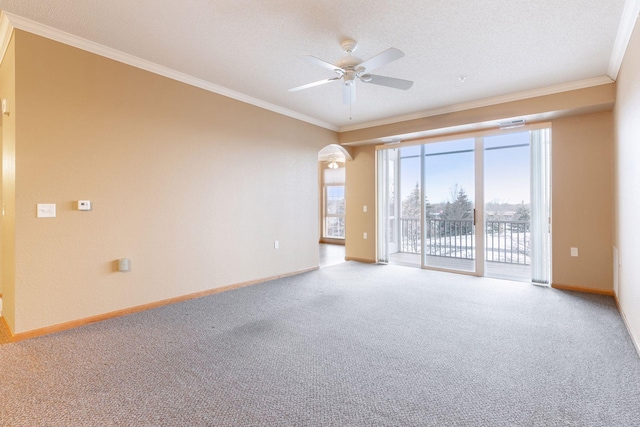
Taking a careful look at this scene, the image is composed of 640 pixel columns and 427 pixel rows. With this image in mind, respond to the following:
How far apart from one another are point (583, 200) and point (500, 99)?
176 centimetres

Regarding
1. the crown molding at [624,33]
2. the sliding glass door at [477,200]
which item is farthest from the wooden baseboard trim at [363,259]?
the crown molding at [624,33]

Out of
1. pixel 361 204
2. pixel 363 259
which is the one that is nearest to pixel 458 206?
pixel 361 204

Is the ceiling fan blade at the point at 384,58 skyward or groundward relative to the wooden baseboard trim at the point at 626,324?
skyward

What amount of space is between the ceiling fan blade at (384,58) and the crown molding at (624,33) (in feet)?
5.71

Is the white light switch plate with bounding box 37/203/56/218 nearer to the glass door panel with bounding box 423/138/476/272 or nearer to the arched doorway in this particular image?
the glass door panel with bounding box 423/138/476/272

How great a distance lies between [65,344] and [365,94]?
4.32 m

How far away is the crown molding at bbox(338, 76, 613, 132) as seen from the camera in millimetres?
3771

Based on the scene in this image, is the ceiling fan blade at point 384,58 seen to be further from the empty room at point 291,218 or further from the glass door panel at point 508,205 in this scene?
the glass door panel at point 508,205

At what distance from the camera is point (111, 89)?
3184 millimetres

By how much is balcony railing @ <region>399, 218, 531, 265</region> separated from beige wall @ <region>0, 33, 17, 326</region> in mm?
5493

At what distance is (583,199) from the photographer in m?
4.14

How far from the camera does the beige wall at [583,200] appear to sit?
3.99 meters

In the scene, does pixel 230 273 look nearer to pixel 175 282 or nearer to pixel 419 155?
pixel 175 282

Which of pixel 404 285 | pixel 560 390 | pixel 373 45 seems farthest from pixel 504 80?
pixel 560 390
